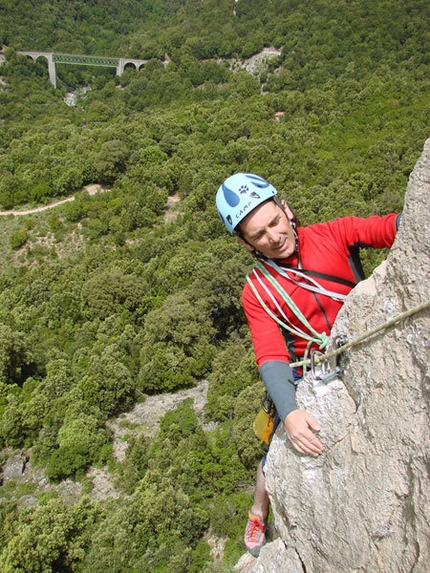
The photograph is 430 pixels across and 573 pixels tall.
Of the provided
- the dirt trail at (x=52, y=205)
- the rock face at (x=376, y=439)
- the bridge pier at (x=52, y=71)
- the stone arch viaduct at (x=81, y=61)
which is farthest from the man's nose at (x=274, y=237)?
the bridge pier at (x=52, y=71)

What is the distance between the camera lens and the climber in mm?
4504

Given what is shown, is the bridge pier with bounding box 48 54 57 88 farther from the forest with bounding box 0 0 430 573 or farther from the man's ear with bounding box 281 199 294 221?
the man's ear with bounding box 281 199 294 221

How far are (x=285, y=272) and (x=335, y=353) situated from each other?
3.17ft

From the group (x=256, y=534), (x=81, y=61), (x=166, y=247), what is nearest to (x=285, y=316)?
(x=256, y=534)

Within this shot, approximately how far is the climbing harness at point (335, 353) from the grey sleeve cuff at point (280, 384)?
0.57 ft

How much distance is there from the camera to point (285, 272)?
466 centimetres

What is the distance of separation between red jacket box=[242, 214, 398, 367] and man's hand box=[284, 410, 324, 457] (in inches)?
21.0

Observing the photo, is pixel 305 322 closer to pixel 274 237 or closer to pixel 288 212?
pixel 274 237

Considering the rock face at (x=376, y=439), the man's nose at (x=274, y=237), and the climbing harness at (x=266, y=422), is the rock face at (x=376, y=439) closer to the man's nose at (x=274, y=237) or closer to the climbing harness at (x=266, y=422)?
the climbing harness at (x=266, y=422)

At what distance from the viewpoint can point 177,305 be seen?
1367 inches

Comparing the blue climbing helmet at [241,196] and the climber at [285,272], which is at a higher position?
the blue climbing helmet at [241,196]

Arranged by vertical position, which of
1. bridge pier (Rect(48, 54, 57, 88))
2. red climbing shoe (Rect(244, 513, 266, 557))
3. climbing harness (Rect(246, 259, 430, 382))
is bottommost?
red climbing shoe (Rect(244, 513, 266, 557))

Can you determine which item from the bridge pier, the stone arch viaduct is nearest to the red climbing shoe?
the stone arch viaduct

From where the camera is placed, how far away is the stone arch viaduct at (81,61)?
12038 cm
